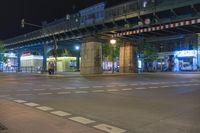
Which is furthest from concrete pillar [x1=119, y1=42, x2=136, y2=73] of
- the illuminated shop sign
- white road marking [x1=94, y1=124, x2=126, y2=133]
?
white road marking [x1=94, y1=124, x2=126, y2=133]

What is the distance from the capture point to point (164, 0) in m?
36.9

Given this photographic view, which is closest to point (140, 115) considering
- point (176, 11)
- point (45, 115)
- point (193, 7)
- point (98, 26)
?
point (45, 115)

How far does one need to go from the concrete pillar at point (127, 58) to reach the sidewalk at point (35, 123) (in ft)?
166

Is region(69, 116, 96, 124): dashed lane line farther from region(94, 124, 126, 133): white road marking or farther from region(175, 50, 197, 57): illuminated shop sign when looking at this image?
region(175, 50, 197, 57): illuminated shop sign

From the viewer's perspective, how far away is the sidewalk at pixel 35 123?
27.3 feet

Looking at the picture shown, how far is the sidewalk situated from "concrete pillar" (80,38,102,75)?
43.4 m

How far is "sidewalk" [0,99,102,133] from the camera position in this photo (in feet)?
27.3

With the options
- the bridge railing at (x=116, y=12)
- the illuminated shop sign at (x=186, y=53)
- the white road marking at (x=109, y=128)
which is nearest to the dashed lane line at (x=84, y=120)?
the white road marking at (x=109, y=128)

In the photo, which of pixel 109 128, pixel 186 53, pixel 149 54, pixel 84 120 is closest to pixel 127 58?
pixel 149 54

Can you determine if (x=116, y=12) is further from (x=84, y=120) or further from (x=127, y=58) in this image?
(x=84, y=120)

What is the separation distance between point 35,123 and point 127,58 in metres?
53.5

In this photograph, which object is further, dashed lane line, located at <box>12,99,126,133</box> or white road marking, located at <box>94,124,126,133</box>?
dashed lane line, located at <box>12,99,126,133</box>

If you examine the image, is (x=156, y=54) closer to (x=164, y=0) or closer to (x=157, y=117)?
(x=164, y=0)

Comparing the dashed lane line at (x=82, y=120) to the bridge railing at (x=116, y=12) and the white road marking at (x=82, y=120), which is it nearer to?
the white road marking at (x=82, y=120)
